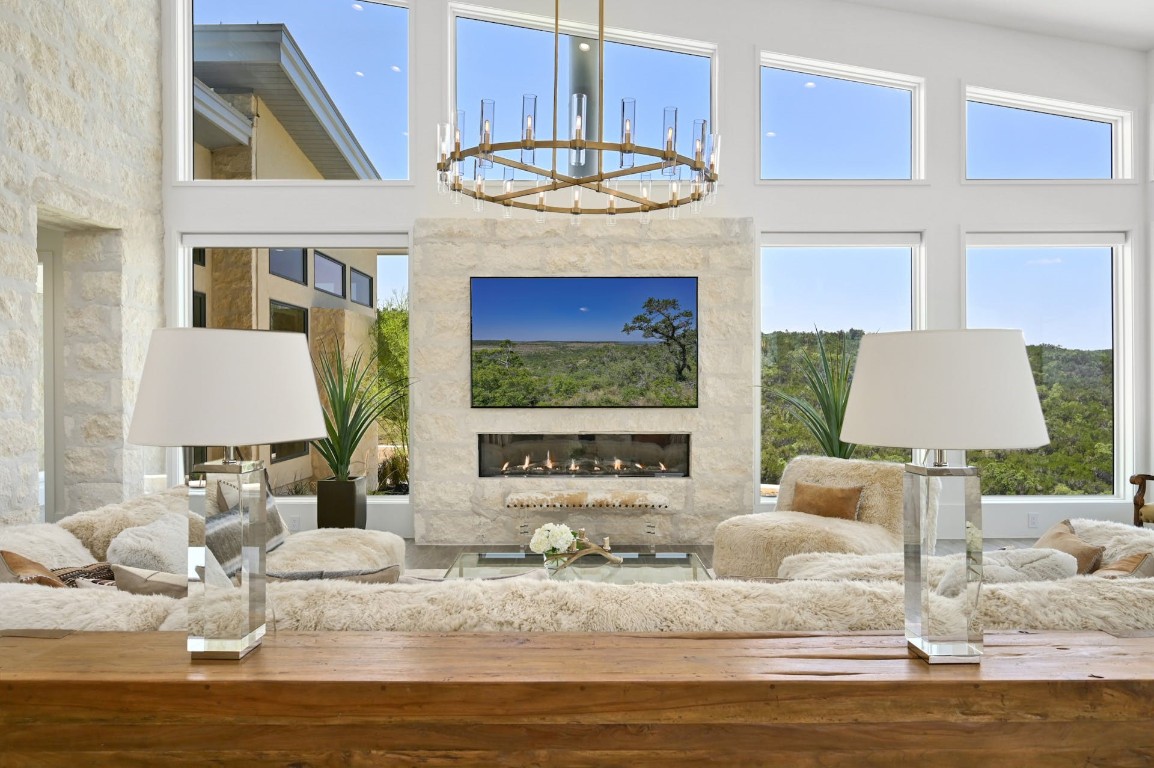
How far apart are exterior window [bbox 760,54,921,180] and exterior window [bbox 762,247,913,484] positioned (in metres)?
0.62

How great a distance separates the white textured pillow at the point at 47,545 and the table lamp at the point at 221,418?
147 centimetres

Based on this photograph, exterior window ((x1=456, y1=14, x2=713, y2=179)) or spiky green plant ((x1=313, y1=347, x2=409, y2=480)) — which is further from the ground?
exterior window ((x1=456, y1=14, x2=713, y2=179))

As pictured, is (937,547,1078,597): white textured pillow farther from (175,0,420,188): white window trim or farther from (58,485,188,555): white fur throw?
(175,0,420,188): white window trim

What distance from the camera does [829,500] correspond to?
4164 millimetres

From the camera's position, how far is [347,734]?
1.27 meters

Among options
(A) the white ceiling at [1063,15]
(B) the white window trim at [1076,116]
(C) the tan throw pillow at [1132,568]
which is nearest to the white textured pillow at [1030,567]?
(C) the tan throw pillow at [1132,568]

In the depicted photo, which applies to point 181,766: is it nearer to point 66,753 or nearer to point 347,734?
point 66,753

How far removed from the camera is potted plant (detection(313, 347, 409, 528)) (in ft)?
16.3

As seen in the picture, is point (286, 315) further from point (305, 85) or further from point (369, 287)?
point (305, 85)

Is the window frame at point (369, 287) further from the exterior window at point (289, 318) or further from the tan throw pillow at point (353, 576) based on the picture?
the tan throw pillow at point (353, 576)

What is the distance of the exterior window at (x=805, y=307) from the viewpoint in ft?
18.3

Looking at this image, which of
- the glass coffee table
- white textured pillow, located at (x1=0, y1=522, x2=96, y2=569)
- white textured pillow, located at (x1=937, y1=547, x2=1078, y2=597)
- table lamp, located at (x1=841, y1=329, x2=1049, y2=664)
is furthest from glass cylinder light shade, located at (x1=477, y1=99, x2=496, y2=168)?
white textured pillow, located at (x1=937, y1=547, x2=1078, y2=597)

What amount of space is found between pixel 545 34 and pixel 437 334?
249 cm

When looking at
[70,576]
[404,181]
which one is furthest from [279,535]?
[404,181]
